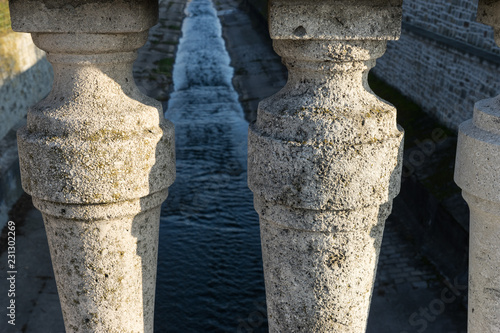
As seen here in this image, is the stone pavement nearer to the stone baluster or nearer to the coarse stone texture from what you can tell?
the coarse stone texture

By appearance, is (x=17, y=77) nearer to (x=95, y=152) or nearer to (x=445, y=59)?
(x=445, y=59)

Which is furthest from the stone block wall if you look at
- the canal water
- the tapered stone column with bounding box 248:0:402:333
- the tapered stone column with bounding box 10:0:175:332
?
the tapered stone column with bounding box 10:0:175:332

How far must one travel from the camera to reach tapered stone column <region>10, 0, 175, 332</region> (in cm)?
244

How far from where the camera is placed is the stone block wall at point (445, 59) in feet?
34.9

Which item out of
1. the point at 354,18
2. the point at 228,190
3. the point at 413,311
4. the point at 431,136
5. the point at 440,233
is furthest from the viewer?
the point at 228,190

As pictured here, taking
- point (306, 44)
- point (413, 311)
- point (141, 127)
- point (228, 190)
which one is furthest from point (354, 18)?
point (228, 190)

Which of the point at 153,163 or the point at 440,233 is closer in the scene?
the point at 153,163

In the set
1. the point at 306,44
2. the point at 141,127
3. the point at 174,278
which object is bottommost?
the point at 174,278

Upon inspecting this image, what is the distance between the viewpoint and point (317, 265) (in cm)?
253

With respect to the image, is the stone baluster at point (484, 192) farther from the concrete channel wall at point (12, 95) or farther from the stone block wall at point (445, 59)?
the concrete channel wall at point (12, 95)

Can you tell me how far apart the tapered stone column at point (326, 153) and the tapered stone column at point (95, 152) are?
552 mm

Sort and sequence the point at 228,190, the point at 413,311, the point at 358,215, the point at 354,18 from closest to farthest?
the point at 354,18 < the point at 358,215 < the point at 413,311 < the point at 228,190

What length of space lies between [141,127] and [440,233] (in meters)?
8.68

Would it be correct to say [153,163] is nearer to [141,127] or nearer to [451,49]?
[141,127]
